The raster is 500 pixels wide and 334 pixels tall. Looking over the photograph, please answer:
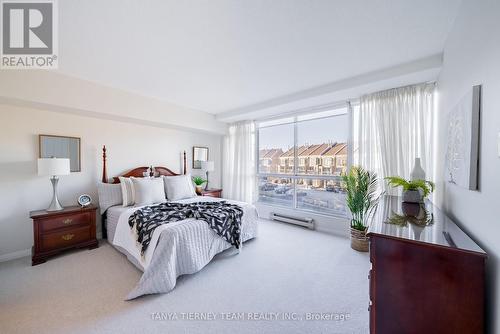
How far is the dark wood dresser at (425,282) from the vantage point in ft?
3.00

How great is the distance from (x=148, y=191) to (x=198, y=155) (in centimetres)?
180

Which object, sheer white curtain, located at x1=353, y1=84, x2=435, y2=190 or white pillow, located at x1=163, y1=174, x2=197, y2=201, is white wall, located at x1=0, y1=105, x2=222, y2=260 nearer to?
white pillow, located at x1=163, y1=174, x2=197, y2=201

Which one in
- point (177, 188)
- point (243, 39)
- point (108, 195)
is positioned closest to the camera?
point (243, 39)

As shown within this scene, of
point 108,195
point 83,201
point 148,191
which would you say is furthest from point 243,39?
point 83,201

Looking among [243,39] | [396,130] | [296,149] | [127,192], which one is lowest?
[127,192]

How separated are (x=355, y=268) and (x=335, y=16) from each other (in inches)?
104

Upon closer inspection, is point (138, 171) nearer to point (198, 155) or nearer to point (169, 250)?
point (198, 155)

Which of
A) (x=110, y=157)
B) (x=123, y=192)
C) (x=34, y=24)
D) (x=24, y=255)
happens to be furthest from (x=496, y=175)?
(x=24, y=255)

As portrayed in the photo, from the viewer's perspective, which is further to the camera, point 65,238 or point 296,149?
point 296,149

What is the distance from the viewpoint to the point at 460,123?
144 cm

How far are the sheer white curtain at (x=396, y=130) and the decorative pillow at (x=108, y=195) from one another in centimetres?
395

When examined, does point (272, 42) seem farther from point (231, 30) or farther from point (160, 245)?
point (160, 245)

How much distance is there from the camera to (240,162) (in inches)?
195

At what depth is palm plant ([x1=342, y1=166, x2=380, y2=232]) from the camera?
117 inches
